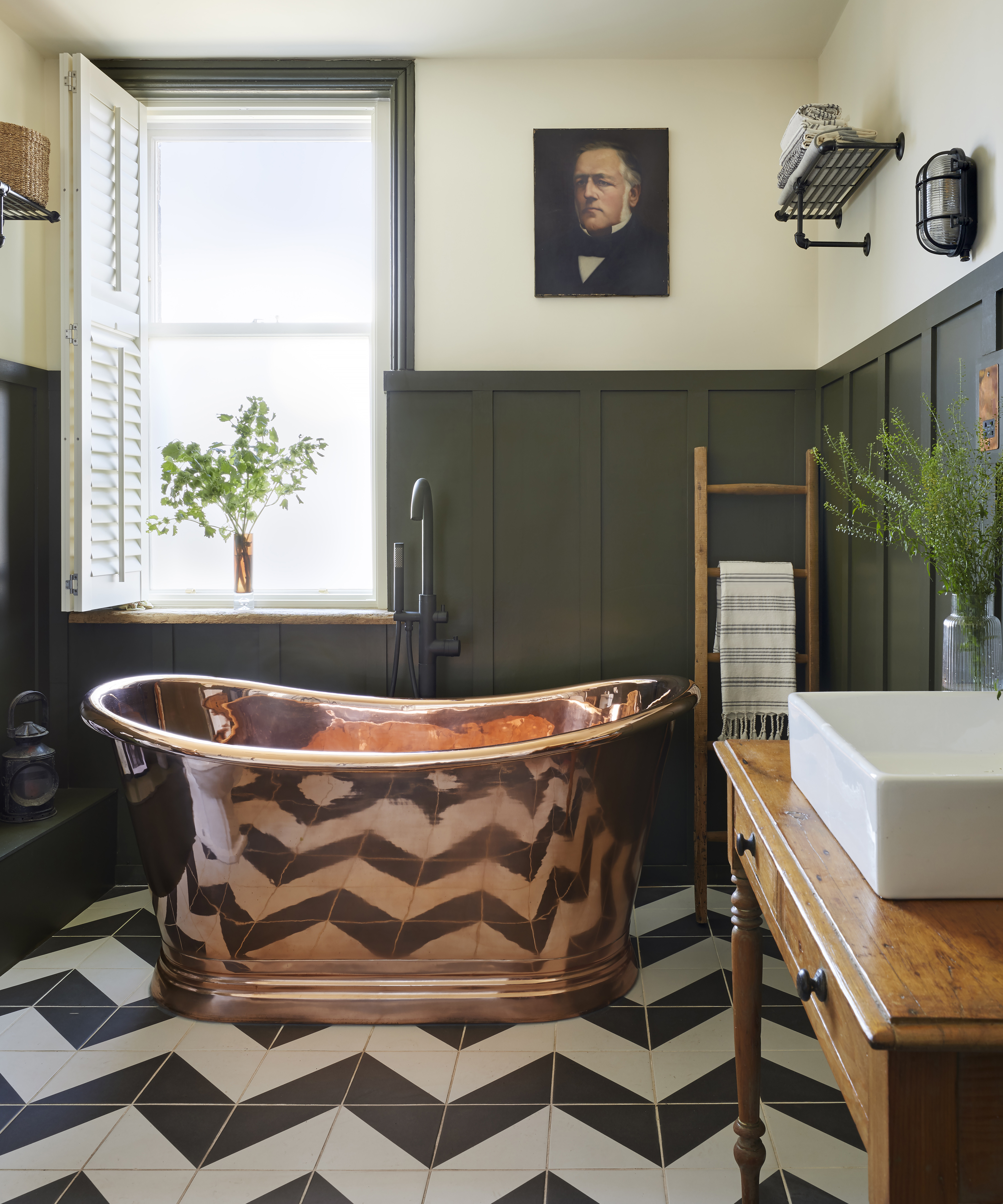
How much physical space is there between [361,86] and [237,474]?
1.45 m

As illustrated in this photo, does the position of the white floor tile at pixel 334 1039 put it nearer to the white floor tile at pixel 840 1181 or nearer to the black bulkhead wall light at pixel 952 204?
the white floor tile at pixel 840 1181

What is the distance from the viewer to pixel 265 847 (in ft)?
6.81

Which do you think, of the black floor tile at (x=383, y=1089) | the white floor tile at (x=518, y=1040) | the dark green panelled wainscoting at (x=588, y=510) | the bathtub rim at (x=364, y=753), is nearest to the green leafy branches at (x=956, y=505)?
the bathtub rim at (x=364, y=753)

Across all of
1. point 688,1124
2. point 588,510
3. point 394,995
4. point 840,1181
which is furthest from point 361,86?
point 840,1181

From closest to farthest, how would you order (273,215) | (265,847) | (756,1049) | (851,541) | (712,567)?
(756,1049), (265,847), (851,541), (712,567), (273,215)

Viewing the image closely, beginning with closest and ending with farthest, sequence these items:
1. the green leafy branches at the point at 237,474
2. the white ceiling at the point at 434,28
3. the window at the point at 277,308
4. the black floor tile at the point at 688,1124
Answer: the black floor tile at the point at 688,1124
the white ceiling at the point at 434,28
the green leafy branches at the point at 237,474
the window at the point at 277,308

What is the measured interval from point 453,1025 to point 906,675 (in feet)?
4.93

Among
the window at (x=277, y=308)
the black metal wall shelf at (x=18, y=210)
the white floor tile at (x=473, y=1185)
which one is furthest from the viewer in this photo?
the window at (x=277, y=308)

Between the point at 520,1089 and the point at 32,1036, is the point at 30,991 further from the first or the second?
the point at 520,1089

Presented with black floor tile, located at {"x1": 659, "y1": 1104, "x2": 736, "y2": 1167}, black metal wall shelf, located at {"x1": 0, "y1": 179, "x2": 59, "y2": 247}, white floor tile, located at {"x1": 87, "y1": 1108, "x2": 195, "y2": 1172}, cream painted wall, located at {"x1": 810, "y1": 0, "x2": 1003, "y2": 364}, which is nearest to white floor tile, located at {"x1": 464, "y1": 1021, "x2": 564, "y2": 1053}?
black floor tile, located at {"x1": 659, "y1": 1104, "x2": 736, "y2": 1167}

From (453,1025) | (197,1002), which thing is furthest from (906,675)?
(197,1002)

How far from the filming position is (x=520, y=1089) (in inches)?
74.2

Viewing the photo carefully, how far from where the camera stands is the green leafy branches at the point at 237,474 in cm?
293

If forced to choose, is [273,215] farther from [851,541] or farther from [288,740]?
[851,541]
